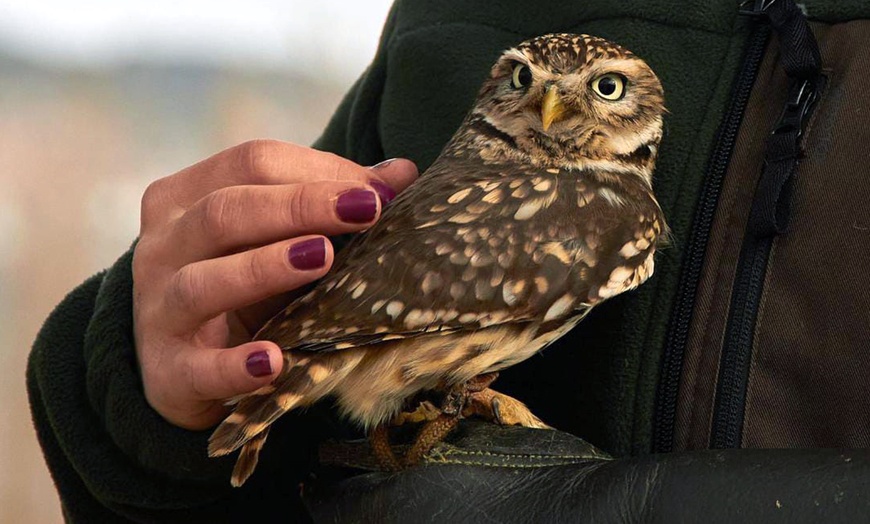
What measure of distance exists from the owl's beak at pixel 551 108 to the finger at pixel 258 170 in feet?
1.00

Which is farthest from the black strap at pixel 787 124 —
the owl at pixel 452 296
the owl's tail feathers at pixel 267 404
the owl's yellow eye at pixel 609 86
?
the owl's tail feathers at pixel 267 404

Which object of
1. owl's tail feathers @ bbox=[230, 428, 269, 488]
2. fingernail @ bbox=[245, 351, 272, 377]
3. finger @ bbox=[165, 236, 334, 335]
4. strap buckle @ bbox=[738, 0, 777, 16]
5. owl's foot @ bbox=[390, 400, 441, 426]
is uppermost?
strap buckle @ bbox=[738, 0, 777, 16]

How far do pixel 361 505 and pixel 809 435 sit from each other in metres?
0.64

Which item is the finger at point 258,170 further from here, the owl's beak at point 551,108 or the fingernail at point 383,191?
the owl's beak at point 551,108

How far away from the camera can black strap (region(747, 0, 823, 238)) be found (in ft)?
4.71

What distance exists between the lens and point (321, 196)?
1439 millimetres

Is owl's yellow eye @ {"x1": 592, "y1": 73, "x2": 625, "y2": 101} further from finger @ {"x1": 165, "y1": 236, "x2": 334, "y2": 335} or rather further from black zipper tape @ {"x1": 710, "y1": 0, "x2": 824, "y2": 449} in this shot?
finger @ {"x1": 165, "y1": 236, "x2": 334, "y2": 335}

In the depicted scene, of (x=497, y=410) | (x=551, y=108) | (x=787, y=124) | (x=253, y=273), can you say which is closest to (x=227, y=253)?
(x=253, y=273)

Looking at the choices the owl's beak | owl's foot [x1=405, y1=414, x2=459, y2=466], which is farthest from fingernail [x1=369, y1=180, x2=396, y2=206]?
owl's foot [x1=405, y1=414, x2=459, y2=466]

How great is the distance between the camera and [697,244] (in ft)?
5.01

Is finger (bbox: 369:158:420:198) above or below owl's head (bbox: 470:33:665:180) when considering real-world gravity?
below

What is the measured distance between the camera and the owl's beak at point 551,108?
1.67m

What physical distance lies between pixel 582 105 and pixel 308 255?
588 mm

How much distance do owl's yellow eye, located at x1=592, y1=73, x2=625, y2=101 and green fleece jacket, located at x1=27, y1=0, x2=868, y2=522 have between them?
73 millimetres
